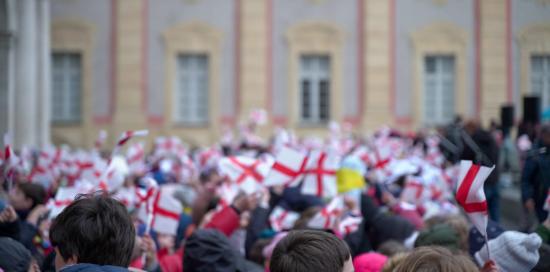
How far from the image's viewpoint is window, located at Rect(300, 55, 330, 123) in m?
32.3

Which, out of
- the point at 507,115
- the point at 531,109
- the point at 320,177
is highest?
the point at 531,109

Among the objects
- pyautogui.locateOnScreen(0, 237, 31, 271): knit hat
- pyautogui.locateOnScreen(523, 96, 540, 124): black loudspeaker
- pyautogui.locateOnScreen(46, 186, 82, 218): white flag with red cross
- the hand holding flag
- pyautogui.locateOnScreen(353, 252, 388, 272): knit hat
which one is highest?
pyautogui.locateOnScreen(523, 96, 540, 124): black loudspeaker

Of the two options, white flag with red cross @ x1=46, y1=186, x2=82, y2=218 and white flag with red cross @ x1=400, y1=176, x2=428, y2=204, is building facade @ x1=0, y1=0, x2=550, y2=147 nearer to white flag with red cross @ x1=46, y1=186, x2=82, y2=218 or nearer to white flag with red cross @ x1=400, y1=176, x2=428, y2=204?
white flag with red cross @ x1=400, y1=176, x2=428, y2=204

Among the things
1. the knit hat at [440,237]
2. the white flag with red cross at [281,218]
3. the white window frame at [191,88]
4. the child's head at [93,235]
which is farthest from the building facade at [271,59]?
the child's head at [93,235]

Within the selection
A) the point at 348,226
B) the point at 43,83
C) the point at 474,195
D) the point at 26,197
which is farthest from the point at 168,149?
the point at 474,195

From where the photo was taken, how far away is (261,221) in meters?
9.73

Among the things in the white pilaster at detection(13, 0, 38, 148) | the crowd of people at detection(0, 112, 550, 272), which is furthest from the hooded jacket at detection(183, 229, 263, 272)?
the white pilaster at detection(13, 0, 38, 148)

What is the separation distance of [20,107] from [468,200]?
16.3m

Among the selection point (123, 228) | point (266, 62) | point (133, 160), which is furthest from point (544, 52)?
point (123, 228)

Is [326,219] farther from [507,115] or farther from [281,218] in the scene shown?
[507,115]

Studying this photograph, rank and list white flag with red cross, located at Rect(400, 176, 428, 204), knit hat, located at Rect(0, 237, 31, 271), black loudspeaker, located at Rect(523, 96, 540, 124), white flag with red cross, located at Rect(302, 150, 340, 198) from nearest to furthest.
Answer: knit hat, located at Rect(0, 237, 31, 271), white flag with red cross, located at Rect(302, 150, 340, 198), white flag with red cross, located at Rect(400, 176, 428, 204), black loudspeaker, located at Rect(523, 96, 540, 124)

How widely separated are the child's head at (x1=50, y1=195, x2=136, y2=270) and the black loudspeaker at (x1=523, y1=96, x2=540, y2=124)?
61.5 feet

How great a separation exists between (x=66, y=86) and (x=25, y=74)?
11.5 m

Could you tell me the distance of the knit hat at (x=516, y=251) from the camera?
575 cm
